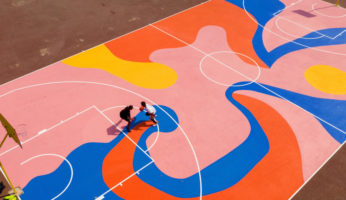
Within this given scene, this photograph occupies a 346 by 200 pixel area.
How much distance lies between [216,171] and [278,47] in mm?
12255

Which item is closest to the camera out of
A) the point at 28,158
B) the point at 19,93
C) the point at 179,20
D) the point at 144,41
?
the point at 28,158

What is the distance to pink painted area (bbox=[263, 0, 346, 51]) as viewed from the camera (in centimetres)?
2261

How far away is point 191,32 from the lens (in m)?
22.5

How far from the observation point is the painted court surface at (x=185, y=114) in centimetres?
1307

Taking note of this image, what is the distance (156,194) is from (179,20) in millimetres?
15489

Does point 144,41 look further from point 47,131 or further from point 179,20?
point 47,131

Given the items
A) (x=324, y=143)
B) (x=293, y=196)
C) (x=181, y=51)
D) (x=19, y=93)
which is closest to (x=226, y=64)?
(x=181, y=51)

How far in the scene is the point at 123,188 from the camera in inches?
497

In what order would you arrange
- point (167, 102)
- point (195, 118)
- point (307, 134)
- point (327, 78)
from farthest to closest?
1. point (327, 78)
2. point (167, 102)
3. point (195, 118)
4. point (307, 134)

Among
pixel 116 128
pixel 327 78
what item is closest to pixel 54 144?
pixel 116 128

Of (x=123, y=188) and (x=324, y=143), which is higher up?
(x=324, y=143)

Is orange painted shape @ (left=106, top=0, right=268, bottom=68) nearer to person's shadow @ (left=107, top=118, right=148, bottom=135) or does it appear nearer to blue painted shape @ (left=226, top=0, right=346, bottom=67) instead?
blue painted shape @ (left=226, top=0, right=346, bottom=67)

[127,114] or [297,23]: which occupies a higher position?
[297,23]

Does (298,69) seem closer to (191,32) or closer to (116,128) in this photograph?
(191,32)
